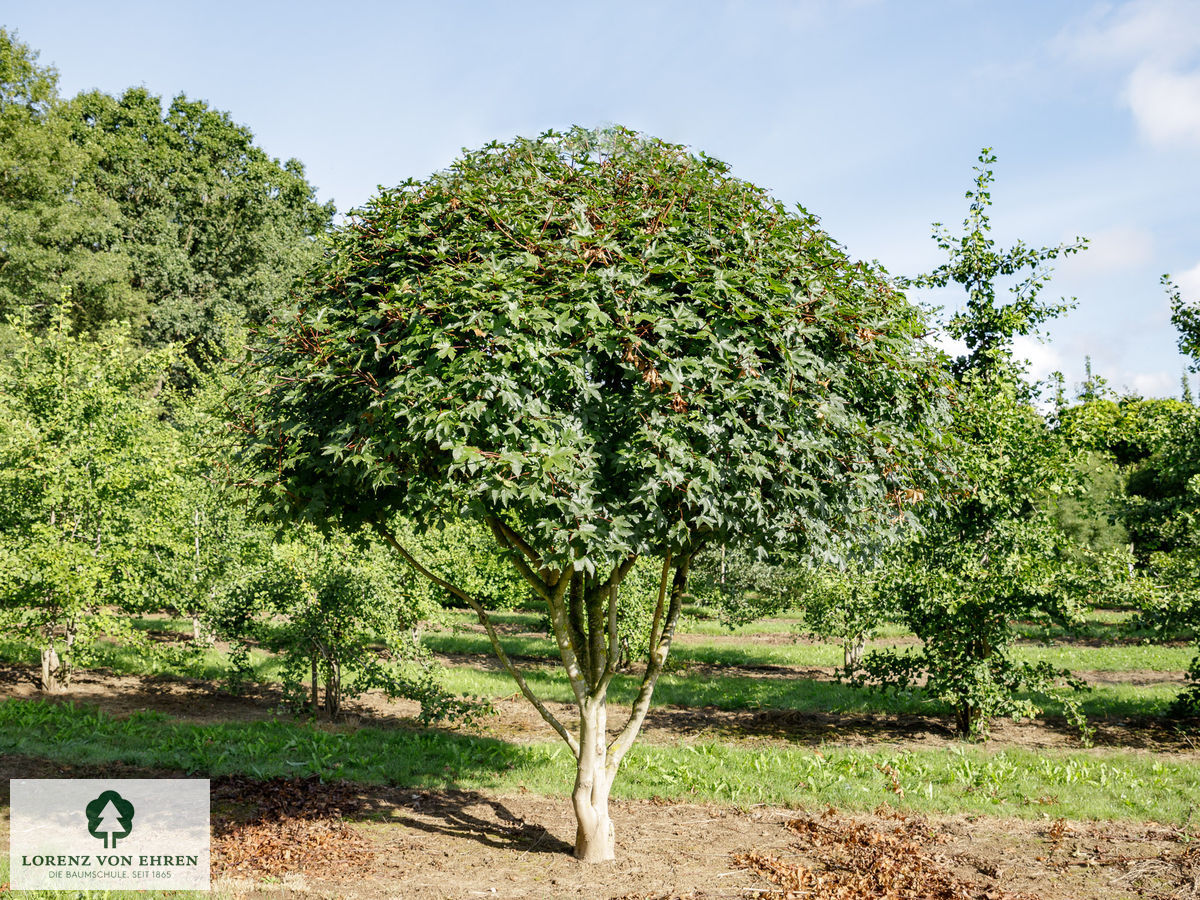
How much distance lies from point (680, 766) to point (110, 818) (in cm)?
543

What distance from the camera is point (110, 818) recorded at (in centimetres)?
686

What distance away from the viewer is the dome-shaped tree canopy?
186 inches

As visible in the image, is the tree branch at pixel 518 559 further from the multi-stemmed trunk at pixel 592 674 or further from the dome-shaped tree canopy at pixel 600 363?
the dome-shaped tree canopy at pixel 600 363

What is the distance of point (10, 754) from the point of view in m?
8.65

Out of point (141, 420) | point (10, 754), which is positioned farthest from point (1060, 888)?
point (141, 420)

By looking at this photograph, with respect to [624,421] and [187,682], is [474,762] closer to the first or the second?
[624,421]

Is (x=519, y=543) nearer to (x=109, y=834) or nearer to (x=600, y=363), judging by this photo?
(x=600, y=363)

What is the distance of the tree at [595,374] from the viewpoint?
15.5 feet

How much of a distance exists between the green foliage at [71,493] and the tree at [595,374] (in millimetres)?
6211

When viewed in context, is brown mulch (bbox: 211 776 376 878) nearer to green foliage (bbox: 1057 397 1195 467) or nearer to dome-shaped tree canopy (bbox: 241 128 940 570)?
dome-shaped tree canopy (bbox: 241 128 940 570)

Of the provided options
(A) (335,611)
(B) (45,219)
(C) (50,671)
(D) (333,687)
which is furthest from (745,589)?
(B) (45,219)

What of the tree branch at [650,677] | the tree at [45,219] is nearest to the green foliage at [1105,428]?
the tree branch at [650,677]

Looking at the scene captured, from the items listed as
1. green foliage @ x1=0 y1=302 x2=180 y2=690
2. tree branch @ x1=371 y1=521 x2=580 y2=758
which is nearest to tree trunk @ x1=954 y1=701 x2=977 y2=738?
tree branch @ x1=371 y1=521 x2=580 y2=758

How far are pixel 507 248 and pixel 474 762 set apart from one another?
6386mm
